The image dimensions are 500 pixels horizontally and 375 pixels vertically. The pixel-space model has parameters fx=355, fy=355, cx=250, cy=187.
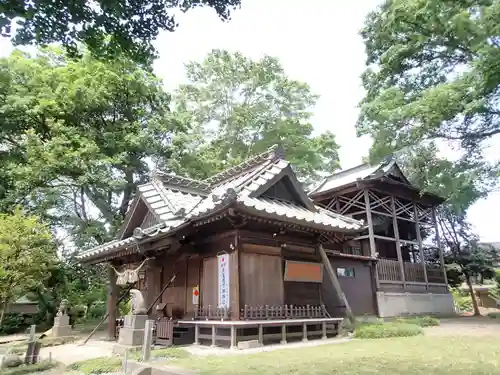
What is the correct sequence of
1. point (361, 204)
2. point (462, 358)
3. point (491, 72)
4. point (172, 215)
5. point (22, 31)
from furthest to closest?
1. point (361, 204)
2. point (172, 215)
3. point (491, 72)
4. point (462, 358)
5. point (22, 31)

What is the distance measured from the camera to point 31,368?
9.34 metres

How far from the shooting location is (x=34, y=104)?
22.7 metres

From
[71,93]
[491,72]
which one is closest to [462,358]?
[491,72]


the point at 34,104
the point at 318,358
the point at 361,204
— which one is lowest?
the point at 318,358

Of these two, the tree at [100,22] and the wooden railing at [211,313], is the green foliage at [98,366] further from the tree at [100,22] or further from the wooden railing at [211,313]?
the tree at [100,22]

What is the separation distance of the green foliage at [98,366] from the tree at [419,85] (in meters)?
12.6

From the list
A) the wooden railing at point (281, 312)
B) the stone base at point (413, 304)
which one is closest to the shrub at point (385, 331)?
the wooden railing at point (281, 312)

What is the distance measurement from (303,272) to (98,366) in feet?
23.4

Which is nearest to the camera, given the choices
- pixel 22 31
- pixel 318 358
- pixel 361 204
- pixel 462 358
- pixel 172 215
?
pixel 22 31

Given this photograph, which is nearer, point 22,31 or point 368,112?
point 22,31

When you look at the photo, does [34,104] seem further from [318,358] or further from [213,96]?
[318,358]

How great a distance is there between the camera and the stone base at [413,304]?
17719 mm

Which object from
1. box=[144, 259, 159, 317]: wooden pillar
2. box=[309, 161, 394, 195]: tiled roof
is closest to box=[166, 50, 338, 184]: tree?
box=[309, 161, 394, 195]: tiled roof

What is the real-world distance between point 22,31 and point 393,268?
63.2ft
